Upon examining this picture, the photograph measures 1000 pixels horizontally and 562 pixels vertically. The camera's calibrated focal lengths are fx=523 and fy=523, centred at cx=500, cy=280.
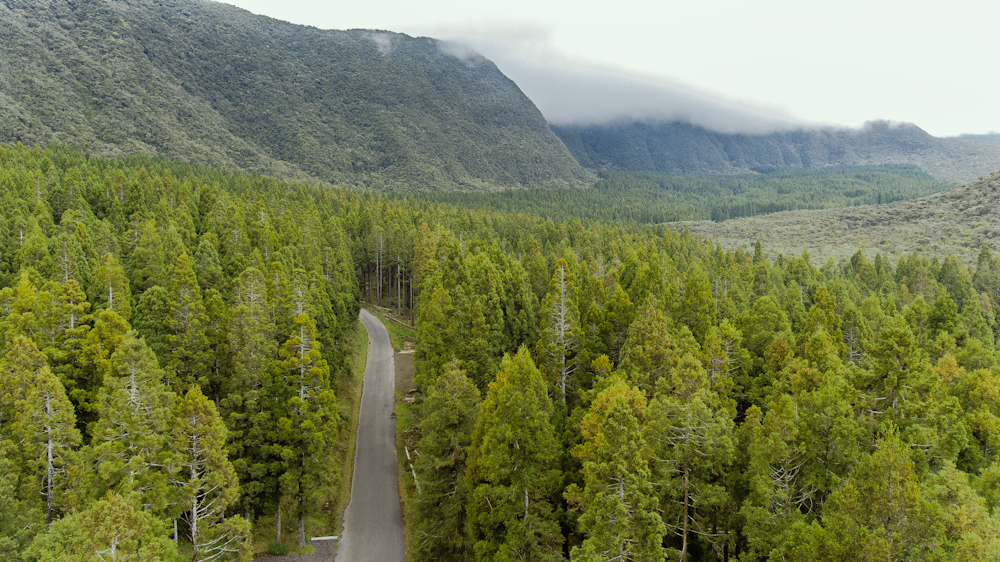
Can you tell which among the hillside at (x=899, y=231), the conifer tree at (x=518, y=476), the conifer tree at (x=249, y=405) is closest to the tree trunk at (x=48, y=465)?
the conifer tree at (x=249, y=405)

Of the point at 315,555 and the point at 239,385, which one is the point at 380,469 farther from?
the point at 239,385

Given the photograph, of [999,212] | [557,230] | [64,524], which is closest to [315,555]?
[64,524]

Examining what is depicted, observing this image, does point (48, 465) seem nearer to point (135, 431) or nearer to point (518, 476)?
point (135, 431)

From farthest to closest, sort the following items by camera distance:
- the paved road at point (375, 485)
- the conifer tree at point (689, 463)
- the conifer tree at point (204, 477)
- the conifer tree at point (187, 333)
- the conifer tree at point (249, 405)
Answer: the paved road at point (375, 485) → the conifer tree at point (187, 333) → the conifer tree at point (249, 405) → the conifer tree at point (204, 477) → the conifer tree at point (689, 463)

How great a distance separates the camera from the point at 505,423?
28.0 metres

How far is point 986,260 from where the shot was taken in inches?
3767

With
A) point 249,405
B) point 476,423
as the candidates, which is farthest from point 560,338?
point 249,405

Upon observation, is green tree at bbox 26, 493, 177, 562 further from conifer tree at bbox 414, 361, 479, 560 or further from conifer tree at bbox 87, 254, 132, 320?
conifer tree at bbox 87, 254, 132, 320

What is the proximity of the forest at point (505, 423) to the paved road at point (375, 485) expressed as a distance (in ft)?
6.37

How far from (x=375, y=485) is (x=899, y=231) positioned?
181 m

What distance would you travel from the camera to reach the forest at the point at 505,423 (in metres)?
22.9

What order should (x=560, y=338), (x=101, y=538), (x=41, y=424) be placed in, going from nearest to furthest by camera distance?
(x=101, y=538) < (x=41, y=424) < (x=560, y=338)

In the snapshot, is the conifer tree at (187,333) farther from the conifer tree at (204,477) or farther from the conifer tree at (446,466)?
the conifer tree at (446,466)

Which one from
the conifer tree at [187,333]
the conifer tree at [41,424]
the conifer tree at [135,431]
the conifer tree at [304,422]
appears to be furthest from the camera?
the conifer tree at [187,333]
